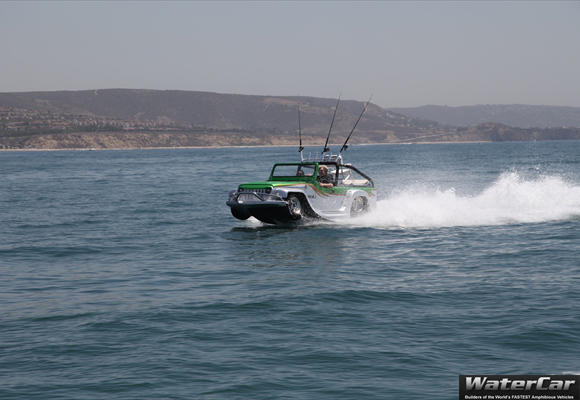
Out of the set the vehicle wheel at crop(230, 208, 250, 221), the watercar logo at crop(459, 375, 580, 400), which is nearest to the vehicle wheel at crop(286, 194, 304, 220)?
the vehicle wheel at crop(230, 208, 250, 221)

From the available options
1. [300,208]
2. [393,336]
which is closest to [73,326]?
[393,336]

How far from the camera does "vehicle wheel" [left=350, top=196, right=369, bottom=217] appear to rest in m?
21.5

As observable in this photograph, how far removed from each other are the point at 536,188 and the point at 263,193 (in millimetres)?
11413

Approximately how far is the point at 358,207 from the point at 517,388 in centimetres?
1562

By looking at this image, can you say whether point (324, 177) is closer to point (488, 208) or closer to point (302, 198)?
point (302, 198)

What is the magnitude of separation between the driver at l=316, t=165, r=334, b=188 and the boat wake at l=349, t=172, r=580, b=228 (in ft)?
4.86

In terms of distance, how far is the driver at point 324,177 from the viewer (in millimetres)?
20766

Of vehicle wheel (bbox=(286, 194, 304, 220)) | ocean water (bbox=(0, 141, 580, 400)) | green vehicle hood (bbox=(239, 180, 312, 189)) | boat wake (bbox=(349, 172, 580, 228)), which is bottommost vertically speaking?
ocean water (bbox=(0, 141, 580, 400))

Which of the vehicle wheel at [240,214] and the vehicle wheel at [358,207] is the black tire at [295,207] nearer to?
the vehicle wheel at [240,214]

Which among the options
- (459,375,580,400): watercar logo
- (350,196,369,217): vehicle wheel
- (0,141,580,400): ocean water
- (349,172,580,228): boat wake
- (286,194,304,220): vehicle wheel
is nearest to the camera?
(459,375,580,400): watercar logo

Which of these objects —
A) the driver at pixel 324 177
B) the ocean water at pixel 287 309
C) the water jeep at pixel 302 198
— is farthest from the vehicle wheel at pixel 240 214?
the driver at pixel 324 177

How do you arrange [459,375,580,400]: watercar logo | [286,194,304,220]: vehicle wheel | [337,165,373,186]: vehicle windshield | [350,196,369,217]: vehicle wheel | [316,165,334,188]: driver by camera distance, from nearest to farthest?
[459,375,580,400]: watercar logo
[286,194,304,220]: vehicle wheel
[316,165,334,188]: driver
[350,196,369,217]: vehicle wheel
[337,165,373,186]: vehicle windshield

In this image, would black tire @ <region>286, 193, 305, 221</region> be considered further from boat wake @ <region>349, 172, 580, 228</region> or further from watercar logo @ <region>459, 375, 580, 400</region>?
watercar logo @ <region>459, 375, 580, 400</region>

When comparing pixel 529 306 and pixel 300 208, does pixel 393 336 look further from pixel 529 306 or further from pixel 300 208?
pixel 300 208
